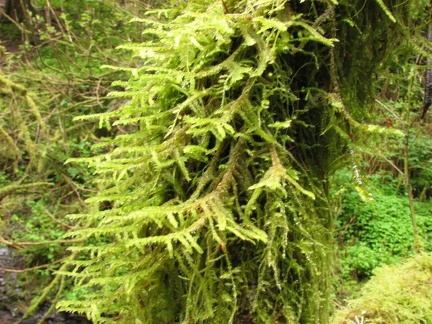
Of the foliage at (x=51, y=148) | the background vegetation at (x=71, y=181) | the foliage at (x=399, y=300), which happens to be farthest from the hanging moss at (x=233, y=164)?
the foliage at (x=51, y=148)

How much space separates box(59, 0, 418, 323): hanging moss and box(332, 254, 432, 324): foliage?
1006 millimetres

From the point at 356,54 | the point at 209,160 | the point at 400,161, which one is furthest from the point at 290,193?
the point at 400,161

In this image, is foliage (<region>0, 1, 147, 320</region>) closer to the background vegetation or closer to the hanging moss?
the background vegetation

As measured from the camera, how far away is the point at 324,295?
1227 millimetres

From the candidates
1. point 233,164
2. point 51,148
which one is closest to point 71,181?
point 51,148

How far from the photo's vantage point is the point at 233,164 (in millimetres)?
1053

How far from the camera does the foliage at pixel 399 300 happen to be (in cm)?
195

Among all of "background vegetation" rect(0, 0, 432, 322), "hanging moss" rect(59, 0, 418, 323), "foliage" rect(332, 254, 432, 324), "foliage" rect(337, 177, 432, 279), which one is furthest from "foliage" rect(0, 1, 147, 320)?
"hanging moss" rect(59, 0, 418, 323)

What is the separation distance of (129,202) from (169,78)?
37 cm

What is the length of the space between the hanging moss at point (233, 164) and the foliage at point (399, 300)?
1.01 meters

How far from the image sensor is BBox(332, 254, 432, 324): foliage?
6.38 ft

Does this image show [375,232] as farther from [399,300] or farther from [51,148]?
Answer: [51,148]

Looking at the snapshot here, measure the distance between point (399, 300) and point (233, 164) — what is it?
1.52 m

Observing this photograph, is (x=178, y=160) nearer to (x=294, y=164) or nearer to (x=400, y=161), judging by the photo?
(x=294, y=164)
